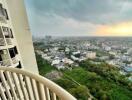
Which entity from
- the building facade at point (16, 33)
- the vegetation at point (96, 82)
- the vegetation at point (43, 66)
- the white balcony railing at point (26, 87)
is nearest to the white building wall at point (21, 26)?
the building facade at point (16, 33)

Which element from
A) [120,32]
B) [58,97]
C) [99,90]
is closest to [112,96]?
[99,90]

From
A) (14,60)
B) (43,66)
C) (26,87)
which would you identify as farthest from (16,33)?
(26,87)

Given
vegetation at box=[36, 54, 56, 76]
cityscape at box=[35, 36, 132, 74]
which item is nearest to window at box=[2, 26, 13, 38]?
cityscape at box=[35, 36, 132, 74]

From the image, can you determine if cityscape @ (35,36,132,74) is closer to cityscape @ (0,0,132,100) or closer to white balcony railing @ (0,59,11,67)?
cityscape @ (0,0,132,100)

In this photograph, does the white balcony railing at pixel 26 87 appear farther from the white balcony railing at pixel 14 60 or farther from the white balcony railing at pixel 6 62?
the white balcony railing at pixel 14 60

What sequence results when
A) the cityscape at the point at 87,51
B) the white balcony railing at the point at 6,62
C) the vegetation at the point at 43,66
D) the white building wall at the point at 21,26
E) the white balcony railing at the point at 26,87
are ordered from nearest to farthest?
the white balcony railing at the point at 26,87
the white balcony railing at the point at 6,62
the cityscape at the point at 87,51
the white building wall at the point at 21,26
the vegetation at the point at 43,66

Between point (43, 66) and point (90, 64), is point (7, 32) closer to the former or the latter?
point (43, 66)

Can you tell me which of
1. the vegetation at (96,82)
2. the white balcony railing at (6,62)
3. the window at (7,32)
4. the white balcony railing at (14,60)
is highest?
the window at (7,32)
